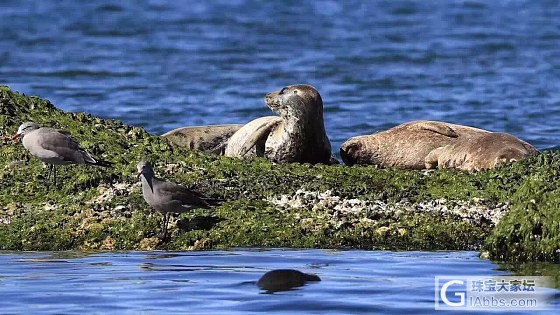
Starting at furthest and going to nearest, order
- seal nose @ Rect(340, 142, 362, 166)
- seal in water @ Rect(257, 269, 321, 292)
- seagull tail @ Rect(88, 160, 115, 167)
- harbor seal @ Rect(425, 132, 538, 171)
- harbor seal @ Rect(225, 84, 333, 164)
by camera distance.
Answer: seal nose @ Rect(340, 142, 362, 166) → harbor seal @ Rect(225, 84, 333, 164) → harbor seal @ Rect(425, 132, 538, 171) → seagull tail @ Rect(88, 160, 115, 167) → seal in water @ Rect(257, 269, 321, 292)

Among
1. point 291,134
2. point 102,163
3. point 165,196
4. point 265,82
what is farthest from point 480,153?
point 265,82

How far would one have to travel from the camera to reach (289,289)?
7559 mm

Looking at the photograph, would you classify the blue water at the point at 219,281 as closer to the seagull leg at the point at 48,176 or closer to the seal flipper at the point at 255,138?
the seagull leg at the point at 48,176

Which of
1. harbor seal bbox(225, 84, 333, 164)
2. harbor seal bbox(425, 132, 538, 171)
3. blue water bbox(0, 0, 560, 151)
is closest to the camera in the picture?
harbor seal bbox(425, 132, 538, 171)

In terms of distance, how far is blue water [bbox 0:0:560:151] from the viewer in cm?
1995

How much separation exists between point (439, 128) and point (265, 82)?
446 inches

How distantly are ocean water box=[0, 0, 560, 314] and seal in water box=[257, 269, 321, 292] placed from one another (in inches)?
2.8

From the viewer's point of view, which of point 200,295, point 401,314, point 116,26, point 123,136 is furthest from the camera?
point 116,26

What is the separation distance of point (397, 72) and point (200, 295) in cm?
1844

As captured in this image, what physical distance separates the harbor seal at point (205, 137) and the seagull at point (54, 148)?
3380 mm

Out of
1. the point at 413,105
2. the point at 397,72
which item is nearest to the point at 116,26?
the point at 397,72

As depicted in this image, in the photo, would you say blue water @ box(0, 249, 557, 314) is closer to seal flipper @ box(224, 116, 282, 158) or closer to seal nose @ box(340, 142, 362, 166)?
seal flipper @ box(224, 116, 282, 158)

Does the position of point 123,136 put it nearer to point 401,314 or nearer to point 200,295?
point 200,295

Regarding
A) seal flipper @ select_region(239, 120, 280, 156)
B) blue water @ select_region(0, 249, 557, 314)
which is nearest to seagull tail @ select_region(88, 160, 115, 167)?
blue water @ select_region(0, 249, 557, 314)
